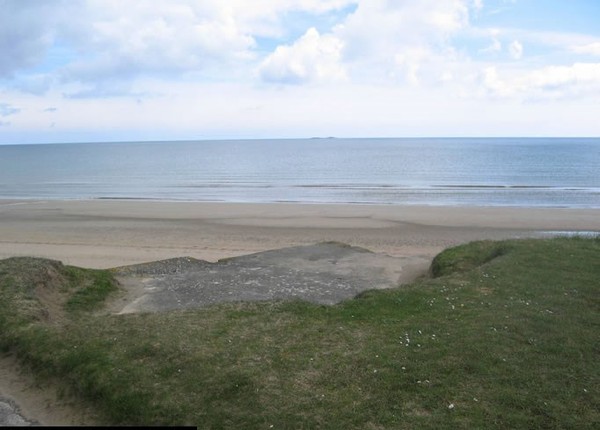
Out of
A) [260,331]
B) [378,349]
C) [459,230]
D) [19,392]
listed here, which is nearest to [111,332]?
[19,392]

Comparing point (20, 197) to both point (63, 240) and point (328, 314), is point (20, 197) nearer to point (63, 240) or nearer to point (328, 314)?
point (63, 240)

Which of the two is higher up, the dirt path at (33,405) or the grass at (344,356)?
the grass at (344,356)

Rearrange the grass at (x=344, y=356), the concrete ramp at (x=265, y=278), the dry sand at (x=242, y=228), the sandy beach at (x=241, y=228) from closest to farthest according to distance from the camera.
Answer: the grass at (x=344, y=356) < the concrete ramp at (x=265, y=278) < the dry sand at (x=242, y=228) < the sandy beach at (x=241, y=228)

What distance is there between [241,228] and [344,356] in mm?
21537

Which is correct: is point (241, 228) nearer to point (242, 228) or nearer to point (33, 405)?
point (242, 228)

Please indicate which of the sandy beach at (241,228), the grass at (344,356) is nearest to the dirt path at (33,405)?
the grass at (344,356)

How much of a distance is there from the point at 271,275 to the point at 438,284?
510cm

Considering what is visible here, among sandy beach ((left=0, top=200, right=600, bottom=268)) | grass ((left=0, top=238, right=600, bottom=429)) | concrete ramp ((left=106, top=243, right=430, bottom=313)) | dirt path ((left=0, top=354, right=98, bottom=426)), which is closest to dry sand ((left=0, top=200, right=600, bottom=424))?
sandy beach ((left=0, top=200, right=600, bottom=268))

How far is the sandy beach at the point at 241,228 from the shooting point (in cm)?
2369

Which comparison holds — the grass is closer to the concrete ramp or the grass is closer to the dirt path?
the dirt path

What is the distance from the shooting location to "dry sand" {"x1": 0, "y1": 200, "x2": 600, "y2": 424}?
23.6 metres

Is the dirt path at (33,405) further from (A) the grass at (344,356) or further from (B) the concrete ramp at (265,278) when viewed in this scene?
(B) the concrete ramp at (265,278)

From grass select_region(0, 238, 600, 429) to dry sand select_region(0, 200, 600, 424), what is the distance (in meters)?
7.26

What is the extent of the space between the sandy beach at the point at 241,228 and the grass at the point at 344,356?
9.39 meters
